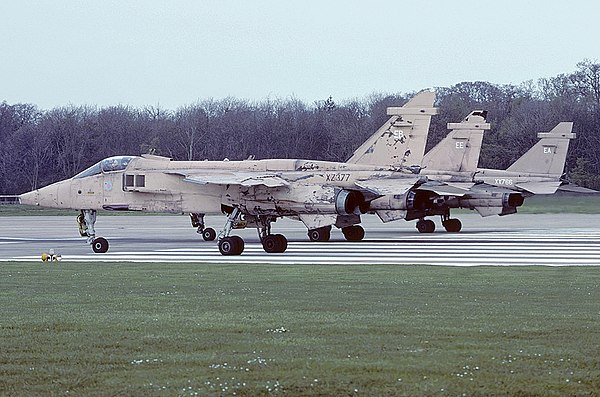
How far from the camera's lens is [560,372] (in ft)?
28.2

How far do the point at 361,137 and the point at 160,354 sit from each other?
2680 inches

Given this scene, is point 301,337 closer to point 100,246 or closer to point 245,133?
point 100,246

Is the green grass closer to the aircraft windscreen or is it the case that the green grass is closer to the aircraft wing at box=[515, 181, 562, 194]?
the aircraft windscreen

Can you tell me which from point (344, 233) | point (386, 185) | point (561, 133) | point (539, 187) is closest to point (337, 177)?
point (386, 185)

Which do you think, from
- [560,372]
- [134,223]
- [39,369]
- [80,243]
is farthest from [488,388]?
[134,223]

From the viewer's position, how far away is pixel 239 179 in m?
27.9

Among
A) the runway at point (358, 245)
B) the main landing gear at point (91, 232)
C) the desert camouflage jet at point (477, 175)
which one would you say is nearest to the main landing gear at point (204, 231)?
the runway at point (358, 245)

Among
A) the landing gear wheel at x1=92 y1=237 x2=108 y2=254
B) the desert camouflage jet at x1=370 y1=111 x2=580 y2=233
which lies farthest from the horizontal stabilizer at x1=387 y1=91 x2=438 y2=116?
the landing gear wheel at x1=92 y1=237 x2=108 y2=254

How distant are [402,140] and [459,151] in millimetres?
9356

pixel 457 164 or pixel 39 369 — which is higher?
pixel 457 164

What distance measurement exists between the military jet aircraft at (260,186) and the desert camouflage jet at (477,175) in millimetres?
3338

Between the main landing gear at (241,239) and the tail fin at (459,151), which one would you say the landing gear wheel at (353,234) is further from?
the tail fin at (459,151)

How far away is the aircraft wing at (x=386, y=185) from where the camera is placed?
27766mm

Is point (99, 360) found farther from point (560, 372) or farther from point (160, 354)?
point (560, 372)
